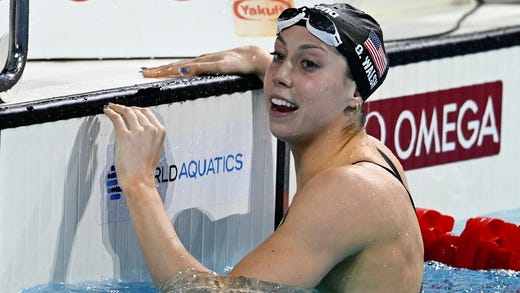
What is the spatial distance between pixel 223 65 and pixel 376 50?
75 centimetres

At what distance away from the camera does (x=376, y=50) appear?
325 cm

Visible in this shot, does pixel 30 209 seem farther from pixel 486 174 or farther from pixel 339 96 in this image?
pixel 486 174

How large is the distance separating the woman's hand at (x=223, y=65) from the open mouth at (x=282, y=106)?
71 centimetres

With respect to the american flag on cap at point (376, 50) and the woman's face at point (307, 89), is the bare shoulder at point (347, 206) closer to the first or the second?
the woman's face at point (307, 89)

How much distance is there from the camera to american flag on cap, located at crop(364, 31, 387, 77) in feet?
10.6

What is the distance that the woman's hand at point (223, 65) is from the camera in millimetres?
3867

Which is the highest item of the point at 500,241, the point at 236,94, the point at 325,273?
the point at 236,94

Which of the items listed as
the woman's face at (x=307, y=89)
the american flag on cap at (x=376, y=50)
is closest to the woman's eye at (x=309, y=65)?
the woman's face at (x=307, y=89)

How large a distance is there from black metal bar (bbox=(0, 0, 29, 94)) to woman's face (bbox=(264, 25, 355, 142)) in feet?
2.29

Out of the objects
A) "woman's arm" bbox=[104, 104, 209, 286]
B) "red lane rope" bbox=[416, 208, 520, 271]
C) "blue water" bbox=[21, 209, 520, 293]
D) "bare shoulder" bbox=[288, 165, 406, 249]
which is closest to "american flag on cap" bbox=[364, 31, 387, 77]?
"bare shoulder" bbox=[288, 165, 406, 249]

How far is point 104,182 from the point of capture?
358 cm

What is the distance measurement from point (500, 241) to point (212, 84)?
110 centimetres

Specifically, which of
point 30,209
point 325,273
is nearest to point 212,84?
point 30,209

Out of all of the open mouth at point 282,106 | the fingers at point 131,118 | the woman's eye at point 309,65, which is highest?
the woman's eye at point 309,65
